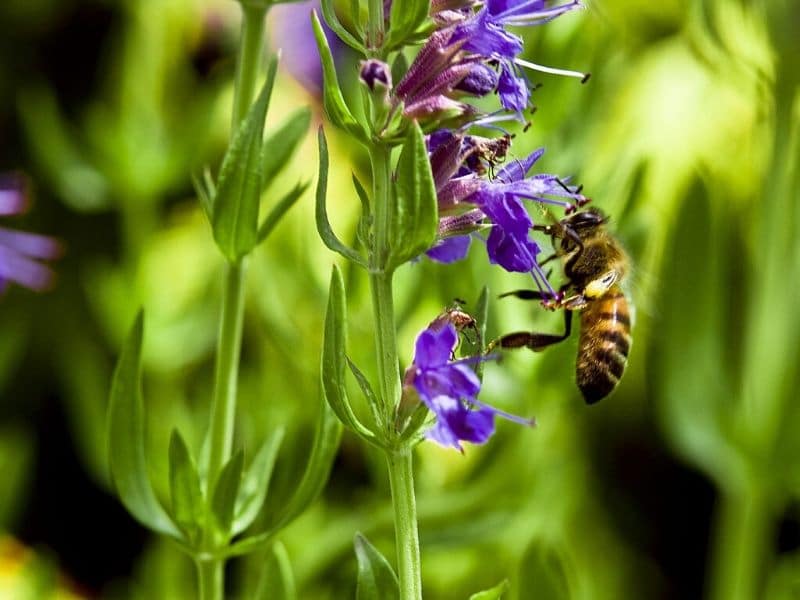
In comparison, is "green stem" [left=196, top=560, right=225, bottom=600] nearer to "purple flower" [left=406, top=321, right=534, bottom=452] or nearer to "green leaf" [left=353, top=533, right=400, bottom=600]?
"green leaf" [left=353, top=533, right=400, bottom=600]

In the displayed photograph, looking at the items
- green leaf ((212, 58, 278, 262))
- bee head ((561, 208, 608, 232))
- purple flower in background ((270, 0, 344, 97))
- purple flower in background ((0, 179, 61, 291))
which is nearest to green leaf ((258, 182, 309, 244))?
green leaf ((212, 58, 278, 262))

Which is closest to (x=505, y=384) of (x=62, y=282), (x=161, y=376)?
(x=161, y=376)

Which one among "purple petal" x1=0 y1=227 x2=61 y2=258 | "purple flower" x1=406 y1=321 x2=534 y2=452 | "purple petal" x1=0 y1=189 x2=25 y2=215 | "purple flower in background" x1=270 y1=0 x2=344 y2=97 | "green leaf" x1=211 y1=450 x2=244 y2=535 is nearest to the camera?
"purple flower" x1=406 y1=321 x2=534 y2=452

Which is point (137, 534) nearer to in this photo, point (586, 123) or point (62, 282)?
point (62, 282)

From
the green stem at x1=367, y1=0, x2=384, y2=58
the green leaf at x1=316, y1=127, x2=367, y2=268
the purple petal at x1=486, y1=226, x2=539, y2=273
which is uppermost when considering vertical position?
the green stem at x1=367, y1=0, x2=384, y2=58

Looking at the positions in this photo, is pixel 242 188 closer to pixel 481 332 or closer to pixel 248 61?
pixel 248 61

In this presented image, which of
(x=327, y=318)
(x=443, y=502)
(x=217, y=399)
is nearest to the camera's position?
(x=327, y=318)

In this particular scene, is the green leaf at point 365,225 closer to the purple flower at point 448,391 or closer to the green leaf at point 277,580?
the purple flower at point 448,391
